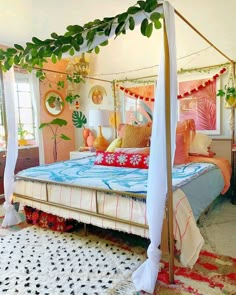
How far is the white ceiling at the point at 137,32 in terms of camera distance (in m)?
2.82

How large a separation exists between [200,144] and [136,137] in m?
0.85

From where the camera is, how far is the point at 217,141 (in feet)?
11.5

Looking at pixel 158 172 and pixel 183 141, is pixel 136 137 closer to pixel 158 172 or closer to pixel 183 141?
pixel 183 141

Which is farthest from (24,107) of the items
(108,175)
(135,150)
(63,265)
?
(63,265)

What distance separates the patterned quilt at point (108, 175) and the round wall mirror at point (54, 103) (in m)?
1.85

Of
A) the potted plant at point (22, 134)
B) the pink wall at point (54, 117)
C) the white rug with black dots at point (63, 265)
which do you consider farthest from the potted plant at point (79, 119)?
the white rug with black dots at point (63, 265)

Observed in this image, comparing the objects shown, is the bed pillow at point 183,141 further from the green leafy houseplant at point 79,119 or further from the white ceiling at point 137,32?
the green leafy houseplant at point 79,119

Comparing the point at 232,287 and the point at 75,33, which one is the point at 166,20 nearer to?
the point at 75,33

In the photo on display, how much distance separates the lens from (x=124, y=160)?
2857mm

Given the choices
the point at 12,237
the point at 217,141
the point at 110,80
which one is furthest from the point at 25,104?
the point at 217,141

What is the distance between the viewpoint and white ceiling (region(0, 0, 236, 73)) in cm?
282

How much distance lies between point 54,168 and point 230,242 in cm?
194

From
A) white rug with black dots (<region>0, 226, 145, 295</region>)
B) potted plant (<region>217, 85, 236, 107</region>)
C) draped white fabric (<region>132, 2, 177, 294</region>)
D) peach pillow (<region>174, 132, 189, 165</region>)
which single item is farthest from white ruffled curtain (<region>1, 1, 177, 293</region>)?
potted plant (<region>217, 85, 236, 107</region>)

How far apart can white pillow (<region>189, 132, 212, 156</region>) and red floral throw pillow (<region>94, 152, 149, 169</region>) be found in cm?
81
